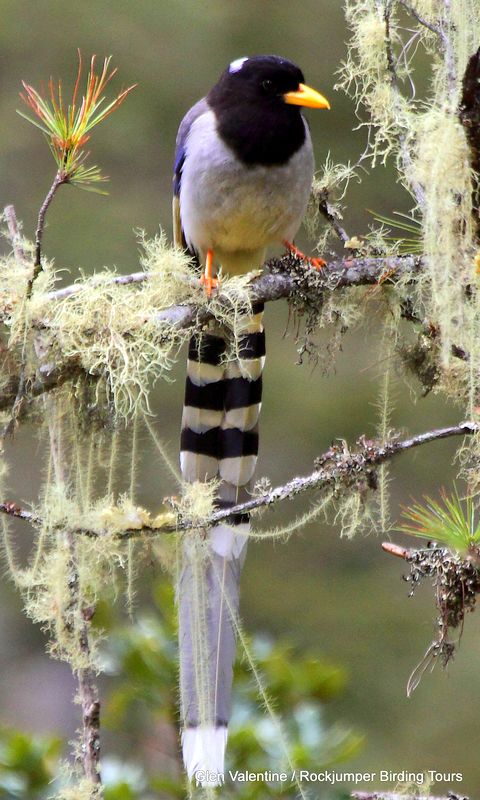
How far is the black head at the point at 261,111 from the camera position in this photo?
3377 millimetres

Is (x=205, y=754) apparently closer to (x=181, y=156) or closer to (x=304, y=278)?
(x=304, y=278)

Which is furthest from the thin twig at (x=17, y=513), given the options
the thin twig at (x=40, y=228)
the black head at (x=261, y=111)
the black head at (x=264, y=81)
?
the black head at (x=264, y=81)

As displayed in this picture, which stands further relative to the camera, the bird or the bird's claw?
the bird

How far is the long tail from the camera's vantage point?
2.53 meters

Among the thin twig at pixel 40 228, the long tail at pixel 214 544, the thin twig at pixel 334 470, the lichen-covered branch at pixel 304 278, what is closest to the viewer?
the thin twig at pixel 40 228

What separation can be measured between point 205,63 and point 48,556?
161 inches

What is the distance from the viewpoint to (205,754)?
2.62m

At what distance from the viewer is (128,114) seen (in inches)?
239

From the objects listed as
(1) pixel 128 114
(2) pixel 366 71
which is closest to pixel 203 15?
(1) pixel 128 114

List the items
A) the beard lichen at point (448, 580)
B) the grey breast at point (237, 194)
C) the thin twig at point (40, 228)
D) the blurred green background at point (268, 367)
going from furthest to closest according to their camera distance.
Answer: the blurred green background at point (268, 367), the grey breast at point (237, 194), the thin twig at point (40, 228), the beard lichen at point (448, 580)

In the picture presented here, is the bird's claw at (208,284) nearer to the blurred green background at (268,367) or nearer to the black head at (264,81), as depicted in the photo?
the black head at (264,81)

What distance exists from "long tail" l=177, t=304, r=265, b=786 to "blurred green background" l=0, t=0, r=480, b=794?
7.28 feet

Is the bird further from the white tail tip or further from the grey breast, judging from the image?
the white tail tip

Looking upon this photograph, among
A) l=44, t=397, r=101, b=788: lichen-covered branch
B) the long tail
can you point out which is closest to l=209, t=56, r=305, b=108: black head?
the long tail
